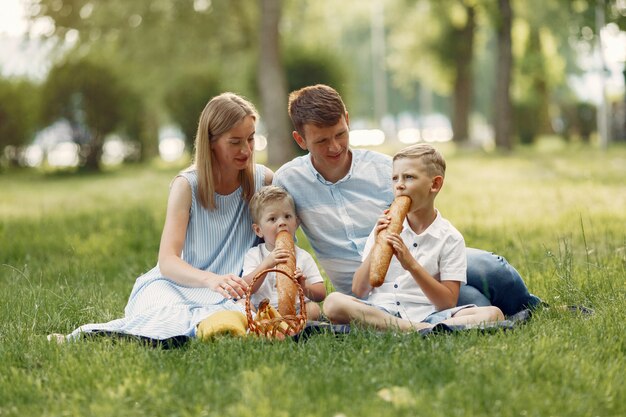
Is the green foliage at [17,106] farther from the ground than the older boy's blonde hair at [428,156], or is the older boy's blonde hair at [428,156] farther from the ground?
the green foliage at [17,106]

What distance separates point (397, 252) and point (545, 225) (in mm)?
4486

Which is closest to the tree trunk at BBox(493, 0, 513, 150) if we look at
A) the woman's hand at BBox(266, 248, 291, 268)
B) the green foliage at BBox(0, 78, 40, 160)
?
the green foliage at BBox(0, 78, 40, 160)

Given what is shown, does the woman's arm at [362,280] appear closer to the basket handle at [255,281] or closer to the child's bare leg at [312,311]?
the basket handle at [255,281]

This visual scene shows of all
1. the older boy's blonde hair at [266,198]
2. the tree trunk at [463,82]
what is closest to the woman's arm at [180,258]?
the older boy's blonde hair at [266,198]

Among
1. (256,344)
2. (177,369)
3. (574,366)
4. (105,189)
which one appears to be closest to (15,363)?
(177,369)

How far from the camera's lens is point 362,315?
4.58m

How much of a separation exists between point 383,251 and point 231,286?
90cm

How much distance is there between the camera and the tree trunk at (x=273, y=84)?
56.1ft

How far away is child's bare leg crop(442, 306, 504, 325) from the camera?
4527 mm

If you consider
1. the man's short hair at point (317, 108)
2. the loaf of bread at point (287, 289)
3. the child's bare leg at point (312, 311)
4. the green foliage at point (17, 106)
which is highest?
the green foliage at point (17, 106)

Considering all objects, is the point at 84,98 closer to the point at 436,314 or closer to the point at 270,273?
the point at 270,273

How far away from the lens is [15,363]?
4.17m

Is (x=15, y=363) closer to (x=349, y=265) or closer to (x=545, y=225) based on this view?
(x=349, y=265)

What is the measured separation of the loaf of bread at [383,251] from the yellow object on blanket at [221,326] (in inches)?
27.5
